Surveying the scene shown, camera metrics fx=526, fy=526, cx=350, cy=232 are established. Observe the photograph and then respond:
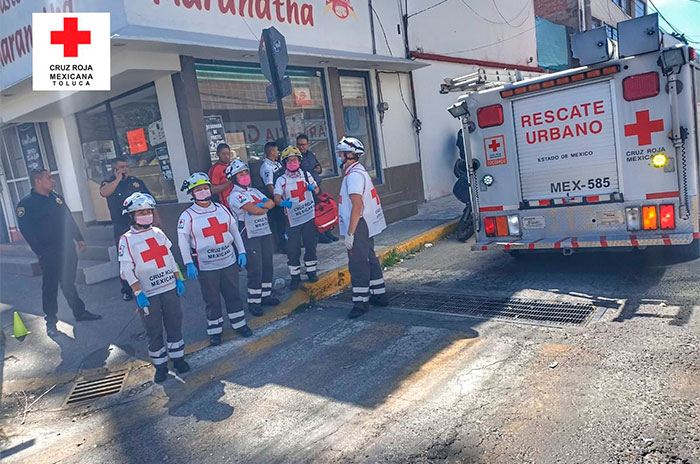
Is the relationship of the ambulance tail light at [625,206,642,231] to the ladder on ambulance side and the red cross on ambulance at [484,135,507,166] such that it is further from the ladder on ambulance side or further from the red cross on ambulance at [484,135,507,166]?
the red cross on ambulance at [484,135,507,166]

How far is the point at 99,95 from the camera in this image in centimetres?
917

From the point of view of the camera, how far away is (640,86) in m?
5.47

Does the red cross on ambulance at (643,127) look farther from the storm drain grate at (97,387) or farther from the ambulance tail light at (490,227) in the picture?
the storm drain grate at (97,387)

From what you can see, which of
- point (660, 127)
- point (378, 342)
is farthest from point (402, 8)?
point (378, 342)

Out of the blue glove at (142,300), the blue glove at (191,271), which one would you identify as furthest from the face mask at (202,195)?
the blue glove at (142,300)

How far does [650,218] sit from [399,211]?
593 cm

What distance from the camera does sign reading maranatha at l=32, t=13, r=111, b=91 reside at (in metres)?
7.20

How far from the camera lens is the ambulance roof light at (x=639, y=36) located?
5262 millimetres

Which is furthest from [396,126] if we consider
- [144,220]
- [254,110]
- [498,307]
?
[144,220]

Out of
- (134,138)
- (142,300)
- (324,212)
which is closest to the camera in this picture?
(142,300)

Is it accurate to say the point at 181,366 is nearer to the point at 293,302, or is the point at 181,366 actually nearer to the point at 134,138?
the point at 293,302

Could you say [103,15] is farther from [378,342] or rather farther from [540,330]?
[540,330]

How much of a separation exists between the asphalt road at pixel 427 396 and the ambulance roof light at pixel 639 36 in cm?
246

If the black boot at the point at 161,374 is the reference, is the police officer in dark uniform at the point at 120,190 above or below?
above
